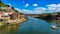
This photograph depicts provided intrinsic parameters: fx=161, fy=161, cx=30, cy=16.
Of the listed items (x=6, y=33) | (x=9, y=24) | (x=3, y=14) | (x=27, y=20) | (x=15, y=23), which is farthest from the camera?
(x=27, y=20)

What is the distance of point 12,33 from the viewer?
570 centimetres

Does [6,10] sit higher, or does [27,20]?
[6,10]

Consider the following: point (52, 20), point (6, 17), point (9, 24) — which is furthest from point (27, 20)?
point (9, 24)

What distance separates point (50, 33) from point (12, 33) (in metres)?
1.37

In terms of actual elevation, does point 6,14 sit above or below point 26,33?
above

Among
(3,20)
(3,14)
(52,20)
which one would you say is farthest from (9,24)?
(52,20)

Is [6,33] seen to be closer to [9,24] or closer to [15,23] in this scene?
[9,24]

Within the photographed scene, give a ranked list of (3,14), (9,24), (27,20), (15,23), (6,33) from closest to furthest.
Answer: (6,33) < (9,24) < (15,23) < (3,14) < (27,20)

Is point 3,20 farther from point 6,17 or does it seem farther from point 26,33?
point 26,33

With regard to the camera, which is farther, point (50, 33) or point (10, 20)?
point (10, 20)

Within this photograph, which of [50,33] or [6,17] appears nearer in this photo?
[50,33]

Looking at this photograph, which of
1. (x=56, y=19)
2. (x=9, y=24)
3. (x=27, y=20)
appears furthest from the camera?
(x=27, y=20)

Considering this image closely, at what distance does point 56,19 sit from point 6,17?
3.03 metres

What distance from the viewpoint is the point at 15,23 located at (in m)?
7.85
